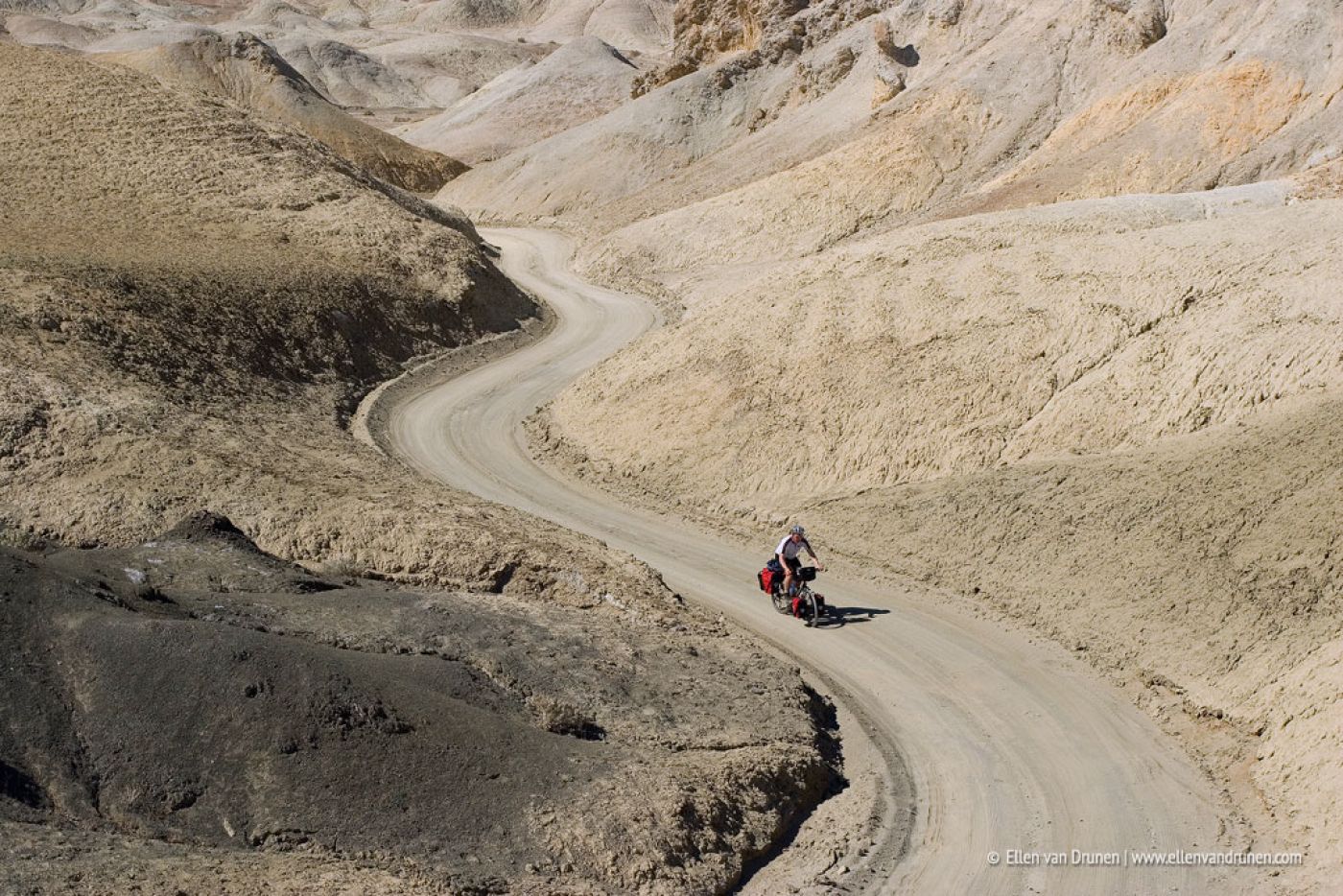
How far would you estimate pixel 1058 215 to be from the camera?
98.3ft

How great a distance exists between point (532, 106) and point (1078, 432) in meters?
85.8

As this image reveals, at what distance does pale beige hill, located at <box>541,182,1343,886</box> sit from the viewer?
17.7 m

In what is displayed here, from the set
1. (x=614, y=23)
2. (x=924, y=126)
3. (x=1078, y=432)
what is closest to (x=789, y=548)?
(x=1078, y=432)

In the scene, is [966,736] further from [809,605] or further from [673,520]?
[673,520]

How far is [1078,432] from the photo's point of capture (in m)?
22.8

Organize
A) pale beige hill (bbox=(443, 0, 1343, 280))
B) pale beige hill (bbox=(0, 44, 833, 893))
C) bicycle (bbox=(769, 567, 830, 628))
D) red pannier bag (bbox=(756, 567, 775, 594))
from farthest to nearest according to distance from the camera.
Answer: pale beige hill (bbox=(443, 0, 1343, 280)) < red pannier bag (bbox=(756, 567, 775, 594)) < bicycle (bbox=(769, 567, 830, 628)) < pale beige hill (bbox=(0, 44, 833, 893))

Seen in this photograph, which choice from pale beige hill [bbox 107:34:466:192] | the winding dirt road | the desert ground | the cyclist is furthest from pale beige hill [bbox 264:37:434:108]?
the cyclist

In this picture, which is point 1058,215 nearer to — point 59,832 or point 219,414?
point 219,414

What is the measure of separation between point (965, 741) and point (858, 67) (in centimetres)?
5553

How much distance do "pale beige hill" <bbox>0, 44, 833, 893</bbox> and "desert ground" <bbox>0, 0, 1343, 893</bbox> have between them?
0.07 meters

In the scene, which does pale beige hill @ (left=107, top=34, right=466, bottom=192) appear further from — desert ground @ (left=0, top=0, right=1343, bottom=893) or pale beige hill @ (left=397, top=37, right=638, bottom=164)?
desert ground @ (left=0, top=0, right=1343, bottom=893)

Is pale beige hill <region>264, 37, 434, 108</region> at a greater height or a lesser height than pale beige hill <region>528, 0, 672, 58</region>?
lesser

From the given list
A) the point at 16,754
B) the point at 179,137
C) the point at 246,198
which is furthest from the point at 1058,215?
the point at 179,137

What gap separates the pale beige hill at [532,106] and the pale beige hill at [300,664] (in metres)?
65.8
